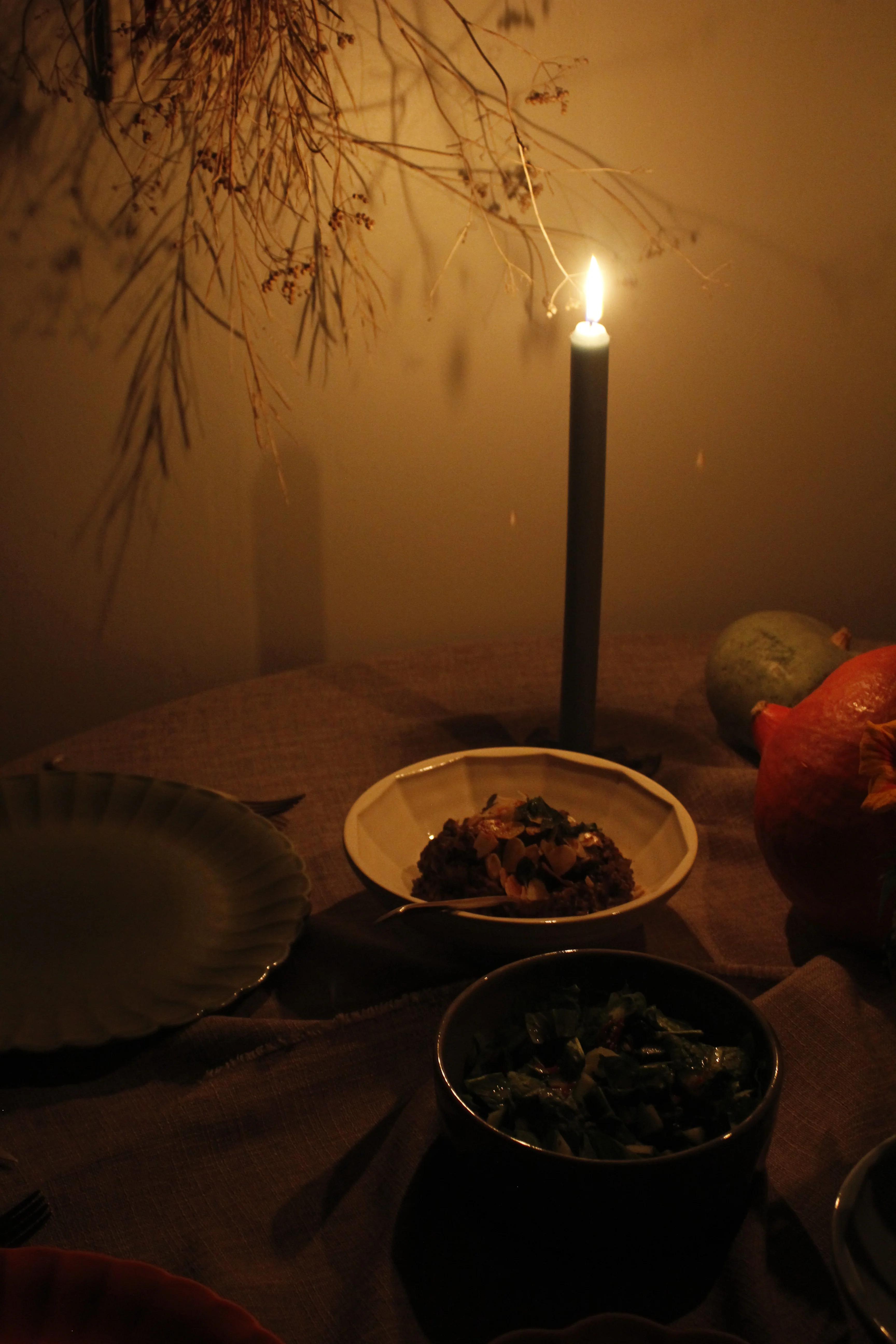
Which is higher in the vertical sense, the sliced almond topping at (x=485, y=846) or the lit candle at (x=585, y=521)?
the lit candle at (x=585, y=521)

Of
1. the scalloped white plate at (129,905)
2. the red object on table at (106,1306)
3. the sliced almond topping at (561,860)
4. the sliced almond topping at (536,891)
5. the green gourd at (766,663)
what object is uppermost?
the green gourd at (766,663)

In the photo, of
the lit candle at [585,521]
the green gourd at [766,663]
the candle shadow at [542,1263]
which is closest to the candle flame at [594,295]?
the lit candle at [585,521]

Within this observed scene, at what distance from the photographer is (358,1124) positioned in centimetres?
51

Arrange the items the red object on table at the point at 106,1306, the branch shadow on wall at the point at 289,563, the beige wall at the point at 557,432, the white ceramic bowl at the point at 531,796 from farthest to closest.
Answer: the branch shadow on wall at the point at 289,563 → the beige wall at the point at 557,432 → the white ceramic bowl at the point at 531,796 → the red object on table at the point at 106,1306

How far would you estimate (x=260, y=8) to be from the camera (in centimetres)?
96

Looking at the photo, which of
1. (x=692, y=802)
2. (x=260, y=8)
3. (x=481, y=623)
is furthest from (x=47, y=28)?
(x=692, y=802)

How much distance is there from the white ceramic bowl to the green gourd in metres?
0.10

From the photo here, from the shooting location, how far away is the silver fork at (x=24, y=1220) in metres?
0.44

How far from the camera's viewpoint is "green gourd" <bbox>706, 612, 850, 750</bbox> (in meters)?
0.81

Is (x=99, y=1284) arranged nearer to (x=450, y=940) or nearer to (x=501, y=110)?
(x=450, y=940)

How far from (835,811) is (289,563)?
840 millimetres

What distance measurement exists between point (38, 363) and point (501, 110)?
53 centimetres

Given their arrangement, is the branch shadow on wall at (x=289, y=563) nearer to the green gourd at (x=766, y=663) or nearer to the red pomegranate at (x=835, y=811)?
the green gourd at (x=766, y=663)

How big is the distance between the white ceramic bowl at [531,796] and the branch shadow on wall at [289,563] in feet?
1.88
